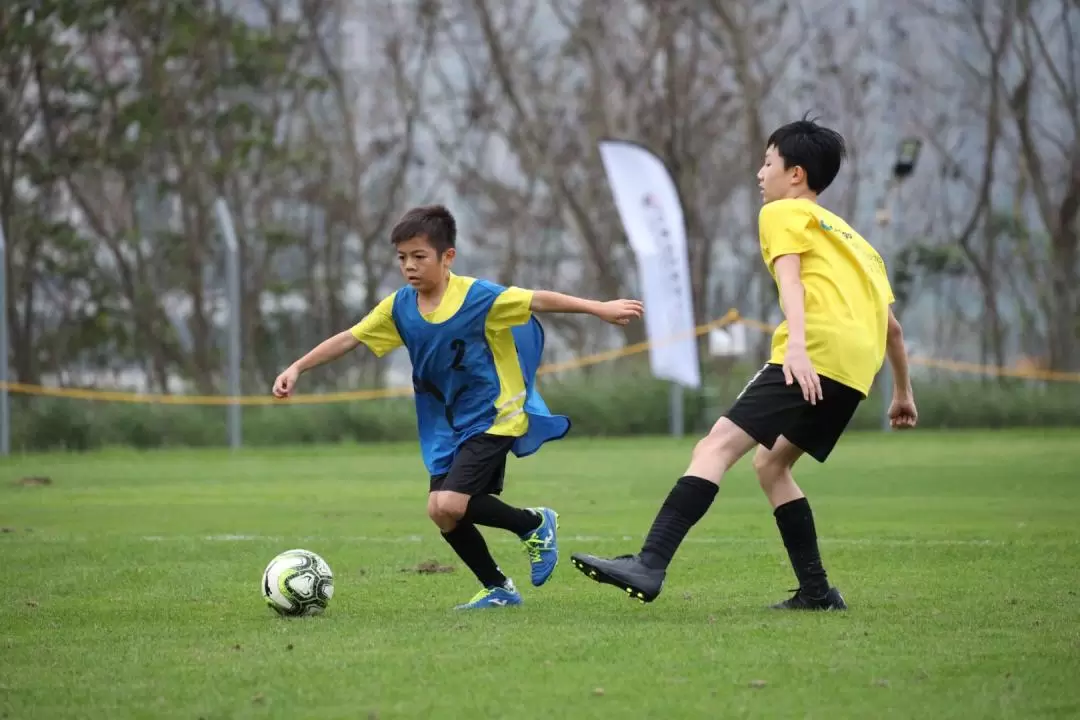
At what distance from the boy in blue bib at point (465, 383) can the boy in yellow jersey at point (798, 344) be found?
31.1 inches

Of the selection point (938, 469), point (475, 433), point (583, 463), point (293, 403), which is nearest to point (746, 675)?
point (475, 433)

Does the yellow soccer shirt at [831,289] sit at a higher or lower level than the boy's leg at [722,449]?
higher

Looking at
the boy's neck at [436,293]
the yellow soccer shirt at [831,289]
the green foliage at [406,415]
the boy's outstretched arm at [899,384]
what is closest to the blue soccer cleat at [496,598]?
the boy's neck at [436,293]

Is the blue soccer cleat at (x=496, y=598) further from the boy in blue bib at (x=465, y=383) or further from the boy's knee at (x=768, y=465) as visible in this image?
A: the boy's knee at (x=768, y=465)

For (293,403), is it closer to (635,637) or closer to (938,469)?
(938,469)

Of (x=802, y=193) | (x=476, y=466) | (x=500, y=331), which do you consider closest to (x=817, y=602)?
(x=476, y=466)

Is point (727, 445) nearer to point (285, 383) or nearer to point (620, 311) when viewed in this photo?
point (620, 311)

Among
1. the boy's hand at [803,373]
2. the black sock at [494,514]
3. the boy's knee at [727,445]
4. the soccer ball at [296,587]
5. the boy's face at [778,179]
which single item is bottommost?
the soccer ball at [296,587]

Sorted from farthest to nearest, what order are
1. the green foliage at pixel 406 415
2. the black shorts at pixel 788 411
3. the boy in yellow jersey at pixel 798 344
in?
the green foliage at pixel 406 415 → the black shorts at pixel 788 411 → the boy in yellow jersey at pixel 798 344

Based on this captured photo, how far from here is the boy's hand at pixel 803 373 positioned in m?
6.09

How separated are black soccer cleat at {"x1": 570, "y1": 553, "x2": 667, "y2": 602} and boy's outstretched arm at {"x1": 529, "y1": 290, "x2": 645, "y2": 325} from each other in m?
0.94

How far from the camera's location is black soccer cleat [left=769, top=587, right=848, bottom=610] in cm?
664

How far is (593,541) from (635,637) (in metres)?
3.78

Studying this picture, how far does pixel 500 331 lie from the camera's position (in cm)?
709
